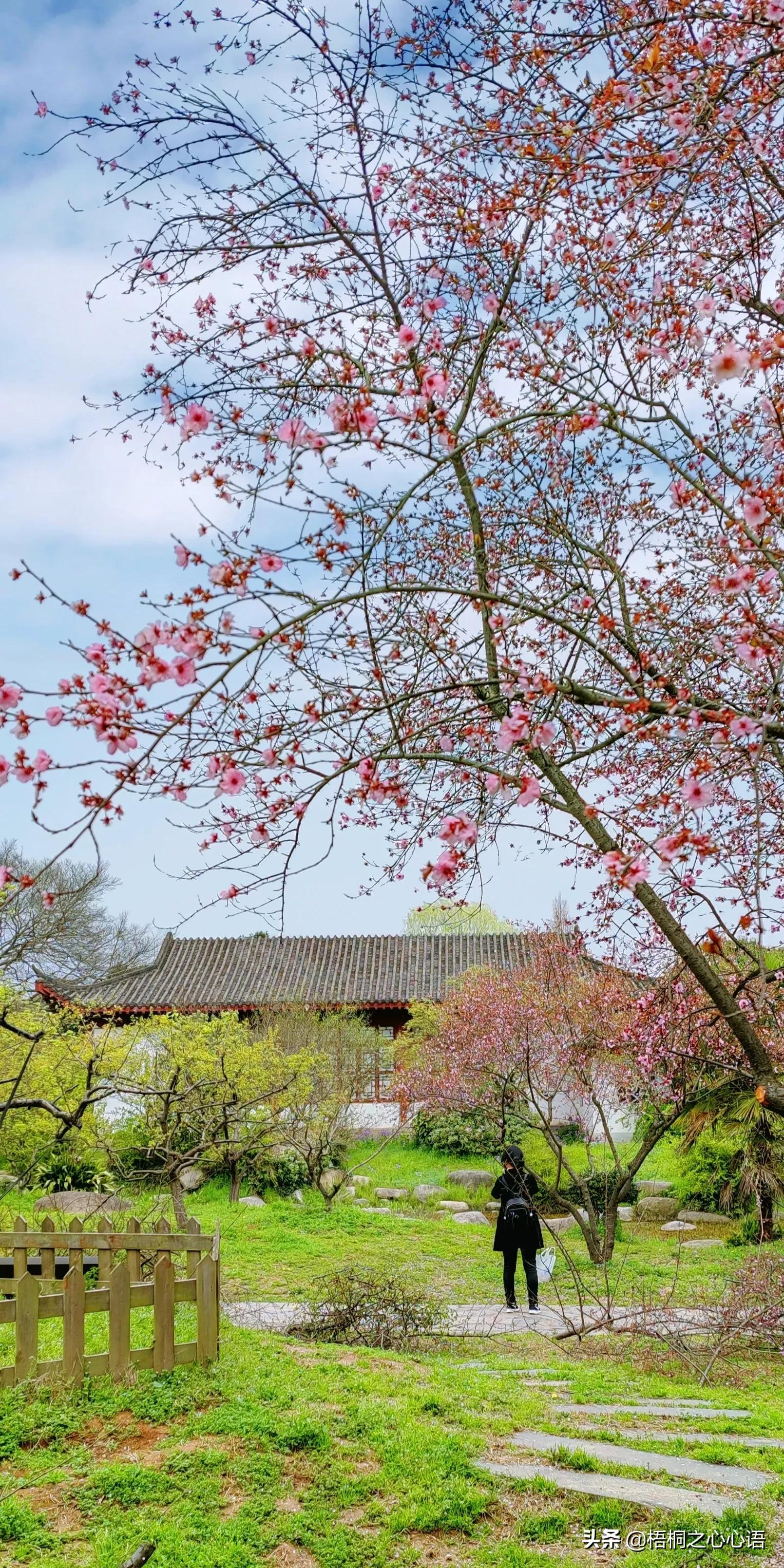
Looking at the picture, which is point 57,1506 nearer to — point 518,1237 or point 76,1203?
point 518,1237

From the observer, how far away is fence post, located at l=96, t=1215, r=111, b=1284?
225 inches

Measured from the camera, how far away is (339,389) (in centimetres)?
364

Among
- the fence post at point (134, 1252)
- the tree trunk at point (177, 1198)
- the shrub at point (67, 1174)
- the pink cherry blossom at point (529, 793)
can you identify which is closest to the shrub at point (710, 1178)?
the shrub at point (67, 1174)

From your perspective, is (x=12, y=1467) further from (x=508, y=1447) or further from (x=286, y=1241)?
(x=286, y=1241)

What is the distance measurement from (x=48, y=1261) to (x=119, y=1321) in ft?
4.28

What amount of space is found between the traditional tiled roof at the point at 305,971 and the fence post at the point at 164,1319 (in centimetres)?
1454

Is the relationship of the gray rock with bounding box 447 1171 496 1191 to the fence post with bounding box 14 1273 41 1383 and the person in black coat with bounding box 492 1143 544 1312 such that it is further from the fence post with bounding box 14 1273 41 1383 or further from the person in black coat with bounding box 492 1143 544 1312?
the fence post with bounding box 14 1273 41 1383

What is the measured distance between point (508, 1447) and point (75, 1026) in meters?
9.91

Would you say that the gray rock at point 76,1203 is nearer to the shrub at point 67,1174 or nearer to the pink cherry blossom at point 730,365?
the shrub at point 67,1174

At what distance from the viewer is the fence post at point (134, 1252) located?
5.57 meters

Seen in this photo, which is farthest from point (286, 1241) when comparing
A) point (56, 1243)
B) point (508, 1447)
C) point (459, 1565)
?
point (459, 1565)

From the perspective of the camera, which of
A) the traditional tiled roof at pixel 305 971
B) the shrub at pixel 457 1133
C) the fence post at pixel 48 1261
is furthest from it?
the traditional tiled roof at pixel 305 971

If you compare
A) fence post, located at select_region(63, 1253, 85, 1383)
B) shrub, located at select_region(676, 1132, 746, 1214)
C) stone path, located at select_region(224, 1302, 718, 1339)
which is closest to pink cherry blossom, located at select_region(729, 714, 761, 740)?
fence post, located at select_region(63, 1253, 85, 1383)

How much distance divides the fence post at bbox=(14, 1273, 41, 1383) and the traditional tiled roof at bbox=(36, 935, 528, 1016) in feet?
48.2
